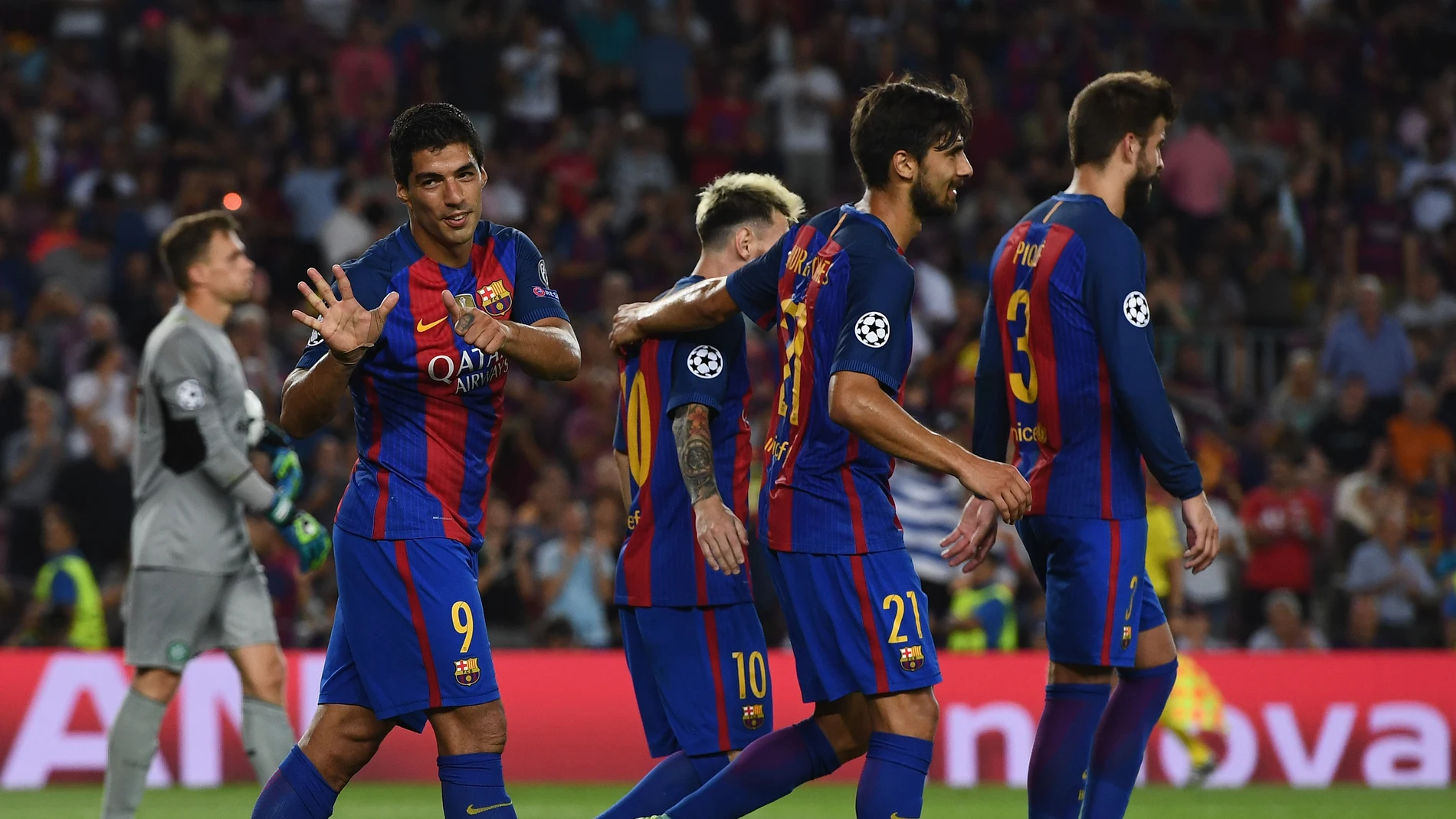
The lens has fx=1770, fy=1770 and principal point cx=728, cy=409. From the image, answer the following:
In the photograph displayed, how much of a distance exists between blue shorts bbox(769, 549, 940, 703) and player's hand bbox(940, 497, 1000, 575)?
51 cm

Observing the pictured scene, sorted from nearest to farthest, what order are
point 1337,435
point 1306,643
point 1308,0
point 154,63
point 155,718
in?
point 155,718 → point 1306,643 → point 1337,435 → point 154,63 → point 1308,0

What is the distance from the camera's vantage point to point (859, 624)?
508 centimetres

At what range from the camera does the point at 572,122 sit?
52.9 feet

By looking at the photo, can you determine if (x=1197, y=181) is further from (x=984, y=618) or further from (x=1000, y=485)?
(x=1000, y=485)

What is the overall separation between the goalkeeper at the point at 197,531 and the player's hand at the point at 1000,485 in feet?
10.7

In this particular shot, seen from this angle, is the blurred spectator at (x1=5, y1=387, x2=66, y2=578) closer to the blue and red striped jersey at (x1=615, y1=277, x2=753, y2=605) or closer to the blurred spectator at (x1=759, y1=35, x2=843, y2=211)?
the blurred spectator at (x1=759, y1=35, x2=843, y2=211)

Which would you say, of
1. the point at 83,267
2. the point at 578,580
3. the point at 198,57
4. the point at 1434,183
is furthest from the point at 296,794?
the point at 1434,183

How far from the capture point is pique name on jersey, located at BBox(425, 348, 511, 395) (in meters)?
4.91

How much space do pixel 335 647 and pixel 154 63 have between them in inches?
474

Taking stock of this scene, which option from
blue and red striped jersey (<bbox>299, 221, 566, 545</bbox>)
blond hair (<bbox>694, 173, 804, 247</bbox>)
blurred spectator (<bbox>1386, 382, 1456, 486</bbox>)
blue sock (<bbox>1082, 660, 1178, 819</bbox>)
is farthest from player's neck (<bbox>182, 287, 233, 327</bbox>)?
blurred spectator (<bbox>1386, 382, 1456, 486</bbox>)

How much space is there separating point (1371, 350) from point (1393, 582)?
2.89 m

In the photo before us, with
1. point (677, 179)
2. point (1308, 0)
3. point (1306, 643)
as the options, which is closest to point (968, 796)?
point (1306, 643)

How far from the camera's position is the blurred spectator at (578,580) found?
462 inches

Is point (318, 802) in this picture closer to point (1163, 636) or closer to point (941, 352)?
point (1163, 636)
